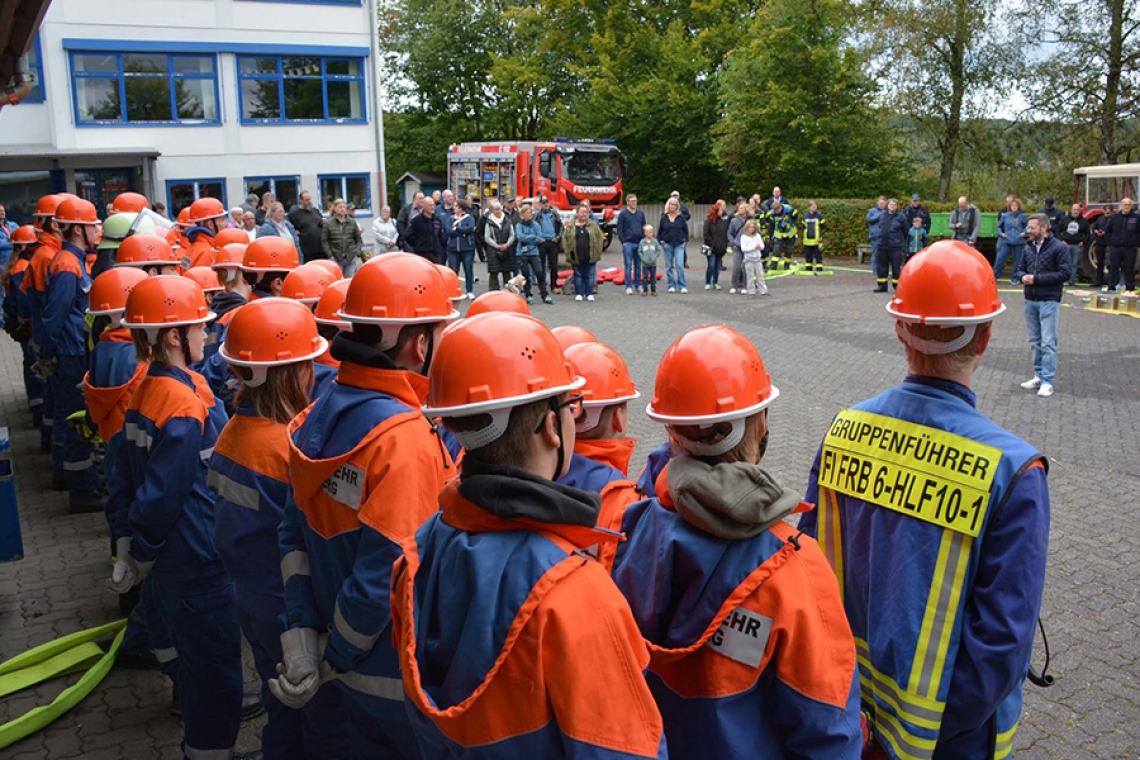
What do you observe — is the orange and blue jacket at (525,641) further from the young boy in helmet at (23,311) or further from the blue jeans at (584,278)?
the blue jeans at (584,278)

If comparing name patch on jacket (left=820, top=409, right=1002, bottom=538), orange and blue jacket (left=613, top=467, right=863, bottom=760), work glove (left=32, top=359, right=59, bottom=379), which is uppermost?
name patch on jacket (left=820, top=409, right=1002, bottom=538)

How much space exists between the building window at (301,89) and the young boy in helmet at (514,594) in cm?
3192

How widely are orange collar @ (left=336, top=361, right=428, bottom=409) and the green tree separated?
32.3 m

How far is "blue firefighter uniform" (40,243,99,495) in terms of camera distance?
26.4ft

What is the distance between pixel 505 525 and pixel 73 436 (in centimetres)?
729

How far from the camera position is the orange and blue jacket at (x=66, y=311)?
8.04 metres

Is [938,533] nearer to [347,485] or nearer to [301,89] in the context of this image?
[347,485]

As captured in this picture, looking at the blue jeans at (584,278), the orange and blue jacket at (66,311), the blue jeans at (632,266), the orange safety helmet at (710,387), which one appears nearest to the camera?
the orange safety helmet at (710,387)

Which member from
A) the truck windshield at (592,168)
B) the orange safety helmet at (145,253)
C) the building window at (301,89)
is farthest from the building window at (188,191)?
the orange safety helmet at (145,253)

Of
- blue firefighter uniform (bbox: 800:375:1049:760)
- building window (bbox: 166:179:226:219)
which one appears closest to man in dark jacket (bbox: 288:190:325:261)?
building window (bbox: 166:179:226:219)

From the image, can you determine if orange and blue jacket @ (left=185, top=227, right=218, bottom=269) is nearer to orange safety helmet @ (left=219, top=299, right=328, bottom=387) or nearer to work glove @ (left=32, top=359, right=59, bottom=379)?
work glove @ (left=32, top=359, right=59, bottom=379)

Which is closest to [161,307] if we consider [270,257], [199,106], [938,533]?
[270,257]

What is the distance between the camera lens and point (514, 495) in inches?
74.3

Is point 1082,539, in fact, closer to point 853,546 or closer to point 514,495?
point 853,546
